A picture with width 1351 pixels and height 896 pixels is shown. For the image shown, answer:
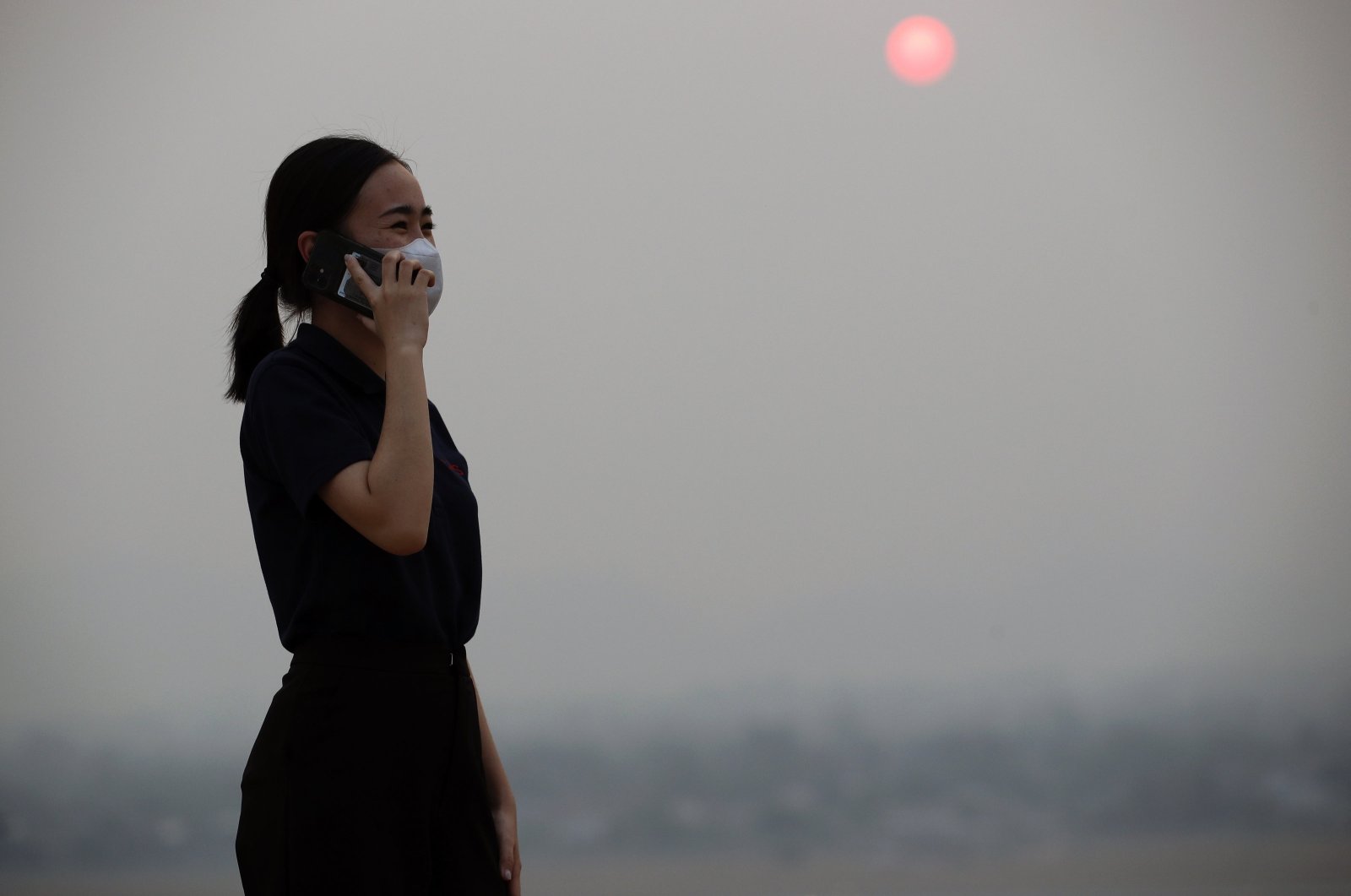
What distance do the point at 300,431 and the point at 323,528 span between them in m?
0.08

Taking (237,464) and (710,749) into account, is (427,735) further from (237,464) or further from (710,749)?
(237,464)

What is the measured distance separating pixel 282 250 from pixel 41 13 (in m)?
2.63

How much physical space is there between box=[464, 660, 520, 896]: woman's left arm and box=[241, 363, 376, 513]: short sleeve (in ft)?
0.80

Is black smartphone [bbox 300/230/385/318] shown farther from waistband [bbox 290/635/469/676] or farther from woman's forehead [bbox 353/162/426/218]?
waistband [bbox 290/635/469/676]

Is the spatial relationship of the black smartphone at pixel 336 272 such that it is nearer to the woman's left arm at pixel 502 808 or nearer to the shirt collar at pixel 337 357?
the shirt collar at pixel 337 357

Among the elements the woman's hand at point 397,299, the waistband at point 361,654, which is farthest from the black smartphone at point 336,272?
the waistband at point 361,654

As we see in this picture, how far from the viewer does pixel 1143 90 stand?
320 cm

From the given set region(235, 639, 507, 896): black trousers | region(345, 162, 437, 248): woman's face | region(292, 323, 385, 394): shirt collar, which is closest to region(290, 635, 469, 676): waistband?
region(235, 639, 507, 896): black trousers

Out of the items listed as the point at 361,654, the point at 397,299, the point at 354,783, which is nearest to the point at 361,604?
the point at 361,654

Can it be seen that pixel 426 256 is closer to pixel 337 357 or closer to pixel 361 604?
pixel 337 357

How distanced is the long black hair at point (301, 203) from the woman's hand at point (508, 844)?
465 millimetres

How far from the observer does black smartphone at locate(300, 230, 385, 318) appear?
107 centimetres

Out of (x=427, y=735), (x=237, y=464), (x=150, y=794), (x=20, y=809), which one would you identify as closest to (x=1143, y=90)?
(x=237, y=464)

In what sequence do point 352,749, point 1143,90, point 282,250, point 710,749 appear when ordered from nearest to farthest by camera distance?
point 352,749 → point 282,250 → point 710,749 → point 1143,90
